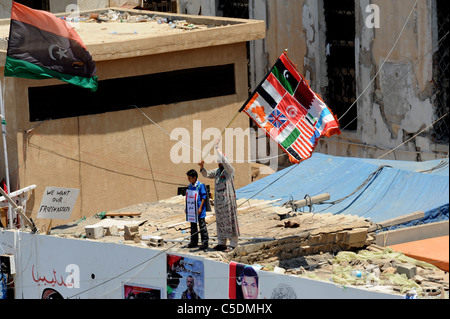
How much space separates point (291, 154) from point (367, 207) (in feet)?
6.63

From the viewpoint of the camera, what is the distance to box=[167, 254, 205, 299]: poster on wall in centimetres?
1709

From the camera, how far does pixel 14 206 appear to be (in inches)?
771

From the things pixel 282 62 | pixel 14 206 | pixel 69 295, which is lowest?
pixel 69 295

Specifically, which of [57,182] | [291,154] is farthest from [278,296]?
[57,182]

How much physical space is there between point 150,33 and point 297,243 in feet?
23.8

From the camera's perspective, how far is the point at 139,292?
17875 mm

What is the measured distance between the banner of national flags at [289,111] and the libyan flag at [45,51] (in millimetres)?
3272

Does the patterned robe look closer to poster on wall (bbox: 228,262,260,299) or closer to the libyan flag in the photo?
poster on wall (bbox: 228,262,260,299)

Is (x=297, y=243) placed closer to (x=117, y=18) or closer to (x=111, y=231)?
(x=111, y=231)

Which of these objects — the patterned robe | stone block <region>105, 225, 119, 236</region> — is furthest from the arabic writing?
the patterned robe

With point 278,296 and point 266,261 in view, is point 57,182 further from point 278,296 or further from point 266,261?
point 278,296

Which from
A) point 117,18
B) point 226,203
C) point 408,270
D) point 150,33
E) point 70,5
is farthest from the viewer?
point 70,5

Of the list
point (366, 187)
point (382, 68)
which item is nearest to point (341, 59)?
point (382, 68)
